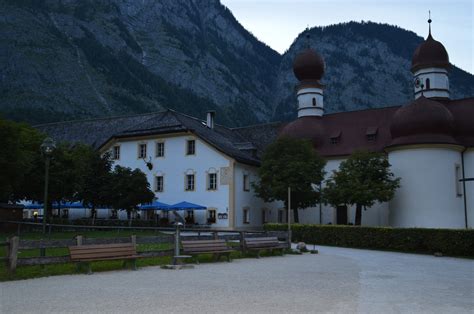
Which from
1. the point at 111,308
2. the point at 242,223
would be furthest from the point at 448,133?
the point at 111,308

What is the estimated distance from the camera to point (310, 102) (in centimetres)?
5072

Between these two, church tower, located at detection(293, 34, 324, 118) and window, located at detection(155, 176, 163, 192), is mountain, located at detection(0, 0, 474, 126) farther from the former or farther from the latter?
church tower, located at detection(293, 34, 324, 118)

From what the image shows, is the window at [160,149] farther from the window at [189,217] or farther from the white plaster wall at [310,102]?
the white plaster wall at [310,102]

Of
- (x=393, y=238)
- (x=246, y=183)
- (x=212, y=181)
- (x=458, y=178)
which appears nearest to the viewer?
(x=393, y=238)

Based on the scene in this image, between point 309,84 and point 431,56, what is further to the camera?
point 309,84

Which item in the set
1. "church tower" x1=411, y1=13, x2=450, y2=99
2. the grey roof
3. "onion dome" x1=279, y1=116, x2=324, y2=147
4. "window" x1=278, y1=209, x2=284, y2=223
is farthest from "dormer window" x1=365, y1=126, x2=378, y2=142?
"window" x1=278, y1=209, x2=284, y2=223

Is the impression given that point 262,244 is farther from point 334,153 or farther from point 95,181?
point 334,153

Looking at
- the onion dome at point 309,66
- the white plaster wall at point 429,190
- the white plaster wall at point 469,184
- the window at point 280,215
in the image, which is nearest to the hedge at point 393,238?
the white plaster wall at point 429,190

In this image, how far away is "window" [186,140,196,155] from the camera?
43000 millimetres

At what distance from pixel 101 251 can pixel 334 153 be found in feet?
107

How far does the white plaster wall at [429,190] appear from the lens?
3700cm

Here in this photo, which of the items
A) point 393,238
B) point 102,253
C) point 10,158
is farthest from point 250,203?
point 102,253

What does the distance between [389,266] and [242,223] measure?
23804mm

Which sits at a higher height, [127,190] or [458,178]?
[458,178]
